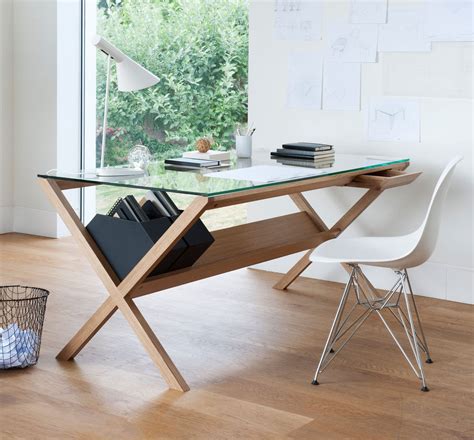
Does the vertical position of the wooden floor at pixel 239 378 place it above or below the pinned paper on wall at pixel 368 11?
below

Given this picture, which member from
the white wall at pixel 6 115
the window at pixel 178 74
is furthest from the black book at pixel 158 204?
the white wall at pixel 6 115

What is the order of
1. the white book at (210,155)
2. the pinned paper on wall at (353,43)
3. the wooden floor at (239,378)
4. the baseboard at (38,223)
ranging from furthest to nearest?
A: the baseboard at (38,223) → the pinned paper on wall at (353,43) → the white book at (210,155) → the wooden floor at (239,378)

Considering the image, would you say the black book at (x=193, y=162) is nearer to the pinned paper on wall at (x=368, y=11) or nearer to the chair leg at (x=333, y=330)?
the chair leg at (x=333, y=330)

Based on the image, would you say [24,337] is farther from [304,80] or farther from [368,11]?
[368,11]

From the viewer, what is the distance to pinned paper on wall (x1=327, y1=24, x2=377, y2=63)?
15.8ft

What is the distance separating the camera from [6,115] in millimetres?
6219

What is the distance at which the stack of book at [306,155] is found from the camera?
4180 mm

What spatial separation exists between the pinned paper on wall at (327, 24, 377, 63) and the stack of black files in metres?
1.63

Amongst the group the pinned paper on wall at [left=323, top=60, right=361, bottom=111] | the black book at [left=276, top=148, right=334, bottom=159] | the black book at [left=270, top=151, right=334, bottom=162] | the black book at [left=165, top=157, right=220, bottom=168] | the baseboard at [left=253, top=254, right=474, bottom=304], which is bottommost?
the baseboard at [left=253, top=254, right=474, bottom=304]

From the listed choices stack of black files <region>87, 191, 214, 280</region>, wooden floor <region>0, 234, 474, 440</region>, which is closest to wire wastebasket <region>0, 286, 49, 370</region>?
wooden floor <region>0, 234, 474, 440</region>

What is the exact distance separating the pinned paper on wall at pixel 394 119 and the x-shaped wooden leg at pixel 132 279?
183 centimetres

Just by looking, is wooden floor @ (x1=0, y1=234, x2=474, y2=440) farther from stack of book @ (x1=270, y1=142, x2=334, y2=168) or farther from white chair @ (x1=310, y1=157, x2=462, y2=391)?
stack of book @ (x1=270, y1=142, x2=334, y2=168)

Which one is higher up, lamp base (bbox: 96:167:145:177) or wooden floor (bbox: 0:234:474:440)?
lamp base (bbox: 96:167:145:177)

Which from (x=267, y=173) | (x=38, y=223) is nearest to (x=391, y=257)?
(x=267, y=173)
